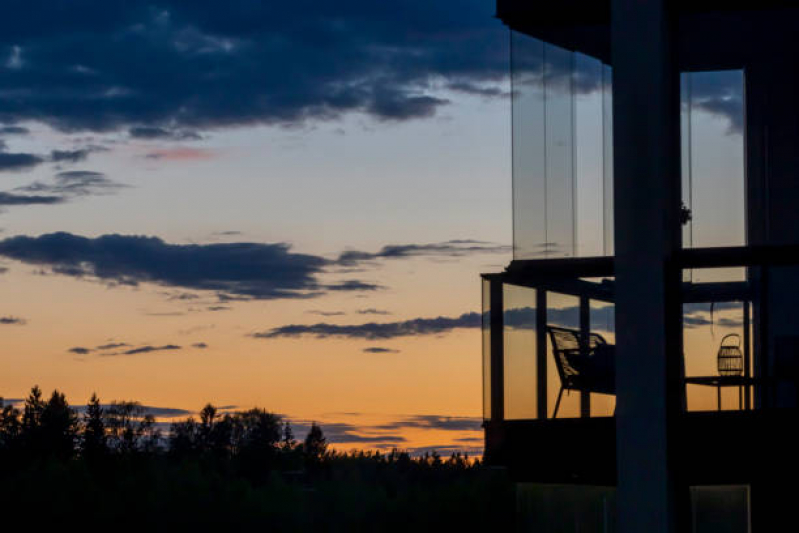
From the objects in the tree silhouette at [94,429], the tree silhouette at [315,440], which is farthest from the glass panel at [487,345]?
the tree silhouette at [315,440]

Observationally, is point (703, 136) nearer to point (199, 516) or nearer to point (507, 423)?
point (507, 423)

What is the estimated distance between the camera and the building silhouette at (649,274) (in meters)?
7.60

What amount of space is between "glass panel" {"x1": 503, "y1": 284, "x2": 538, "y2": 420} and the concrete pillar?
1.56 meters

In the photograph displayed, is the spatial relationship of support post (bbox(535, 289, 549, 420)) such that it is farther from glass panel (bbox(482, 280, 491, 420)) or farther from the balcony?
glass panel (bbox(482, 280, 491, 420))

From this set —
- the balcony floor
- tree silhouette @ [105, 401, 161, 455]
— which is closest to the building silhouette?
the balcony floor

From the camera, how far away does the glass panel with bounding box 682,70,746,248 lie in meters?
9.79

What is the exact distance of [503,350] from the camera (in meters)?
9.26

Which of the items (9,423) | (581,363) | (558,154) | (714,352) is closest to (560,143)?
(558,154)

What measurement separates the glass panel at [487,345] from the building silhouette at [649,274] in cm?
1

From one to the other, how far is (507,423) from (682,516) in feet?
4.70

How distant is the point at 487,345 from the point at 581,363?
77cm

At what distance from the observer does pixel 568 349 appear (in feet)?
29.4

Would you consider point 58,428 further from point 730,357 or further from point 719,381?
point 719,381

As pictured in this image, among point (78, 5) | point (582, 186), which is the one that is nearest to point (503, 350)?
point (582, 186)
